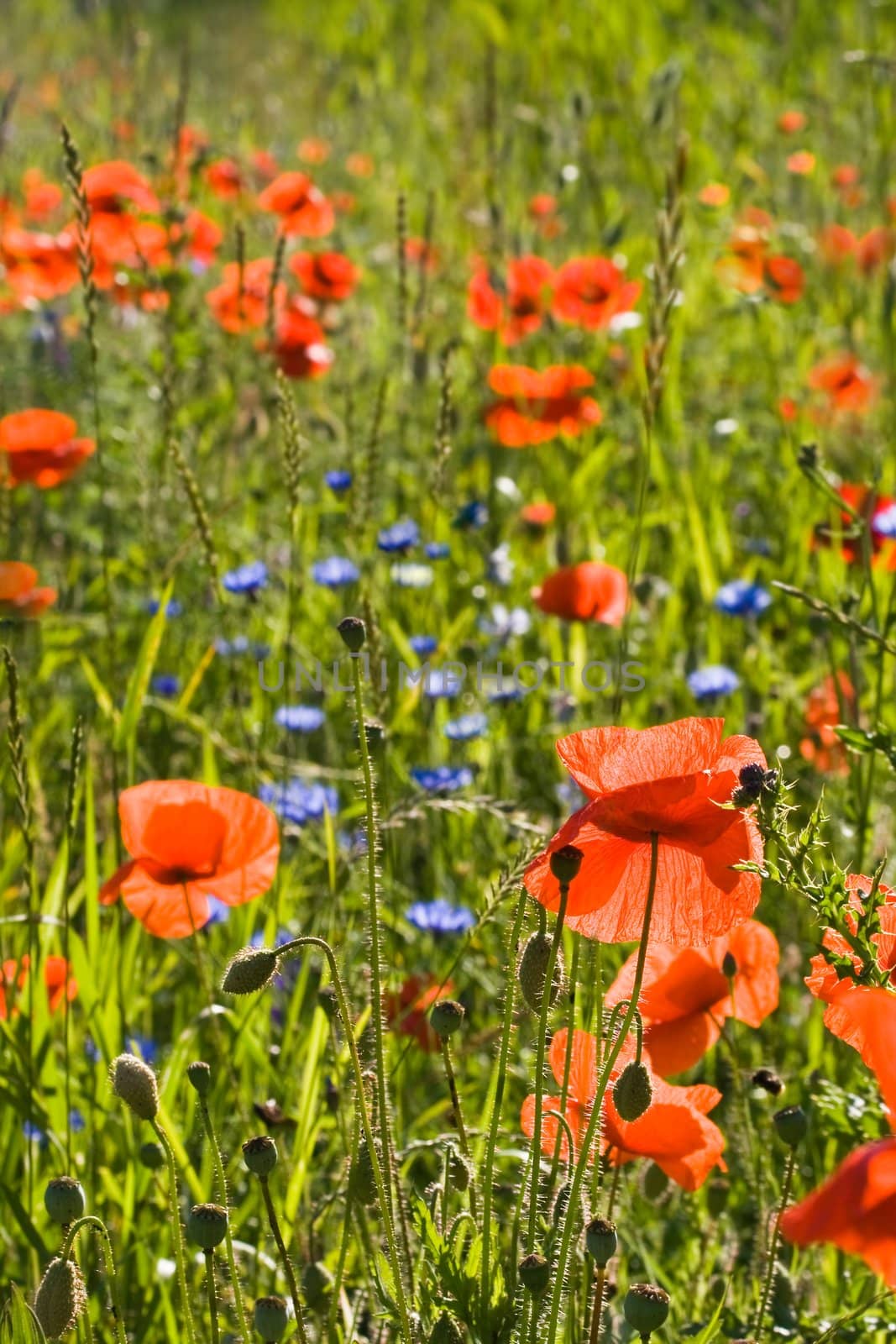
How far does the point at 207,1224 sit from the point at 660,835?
1.32ft

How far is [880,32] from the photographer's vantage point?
6688mm

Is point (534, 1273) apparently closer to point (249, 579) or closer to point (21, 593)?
point (21, 593)

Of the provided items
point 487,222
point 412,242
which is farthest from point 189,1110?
point 412,242

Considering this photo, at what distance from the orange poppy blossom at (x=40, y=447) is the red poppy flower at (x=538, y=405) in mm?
872

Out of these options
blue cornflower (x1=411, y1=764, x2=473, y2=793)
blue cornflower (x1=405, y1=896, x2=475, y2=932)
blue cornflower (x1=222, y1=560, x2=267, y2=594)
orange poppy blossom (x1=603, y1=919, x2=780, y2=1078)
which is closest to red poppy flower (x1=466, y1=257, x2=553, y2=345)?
blue cornflower (x1=222, y1=560, x2=267, y2=594)

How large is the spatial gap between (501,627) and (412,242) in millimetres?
2327

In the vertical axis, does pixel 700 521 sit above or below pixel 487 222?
below

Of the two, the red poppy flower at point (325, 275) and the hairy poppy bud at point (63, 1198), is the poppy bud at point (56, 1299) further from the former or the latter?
the red poppy flower at point (325, 275)

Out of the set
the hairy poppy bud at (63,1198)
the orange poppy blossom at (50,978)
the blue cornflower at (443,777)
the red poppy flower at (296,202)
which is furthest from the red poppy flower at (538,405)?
the hairy poppy bud at (63,1198)

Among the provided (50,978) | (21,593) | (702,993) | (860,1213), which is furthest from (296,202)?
(860,1213)

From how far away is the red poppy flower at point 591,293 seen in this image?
3846 mm

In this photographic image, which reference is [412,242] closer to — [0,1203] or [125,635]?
[125,635]

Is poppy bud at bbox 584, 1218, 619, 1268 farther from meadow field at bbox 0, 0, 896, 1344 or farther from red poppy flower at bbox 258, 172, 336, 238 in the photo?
red poppy flower at bbox 258, 172, 336, 238

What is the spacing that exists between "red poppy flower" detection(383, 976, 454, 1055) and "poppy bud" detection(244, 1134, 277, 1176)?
60 cm
